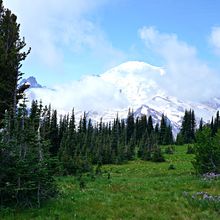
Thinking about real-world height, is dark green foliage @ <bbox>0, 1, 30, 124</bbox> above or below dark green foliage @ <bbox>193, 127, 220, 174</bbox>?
above

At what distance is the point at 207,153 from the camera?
35125 mm

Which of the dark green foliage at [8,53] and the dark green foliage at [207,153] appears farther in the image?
the dark green foliage at [207,153]

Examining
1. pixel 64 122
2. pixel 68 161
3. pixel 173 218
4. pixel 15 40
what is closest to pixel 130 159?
pixel 64 122

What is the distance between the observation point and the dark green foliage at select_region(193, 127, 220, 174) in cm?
3484

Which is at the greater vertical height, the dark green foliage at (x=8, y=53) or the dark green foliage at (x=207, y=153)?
the dark green foliage at (x=8, y=53)

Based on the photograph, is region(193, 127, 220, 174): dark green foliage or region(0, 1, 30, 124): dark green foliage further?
region(193, 127, 220, 174): dark green foliage

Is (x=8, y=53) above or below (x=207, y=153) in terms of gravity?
above

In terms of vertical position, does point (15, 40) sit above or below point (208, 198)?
above

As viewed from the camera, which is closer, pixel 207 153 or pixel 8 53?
pixel 8 53

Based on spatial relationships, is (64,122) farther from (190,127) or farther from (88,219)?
(88,219)

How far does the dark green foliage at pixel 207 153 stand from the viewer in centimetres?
3484

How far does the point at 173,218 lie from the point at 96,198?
5013 mm

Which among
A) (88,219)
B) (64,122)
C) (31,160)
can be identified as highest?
(64,122)

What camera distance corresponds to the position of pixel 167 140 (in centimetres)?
10700
